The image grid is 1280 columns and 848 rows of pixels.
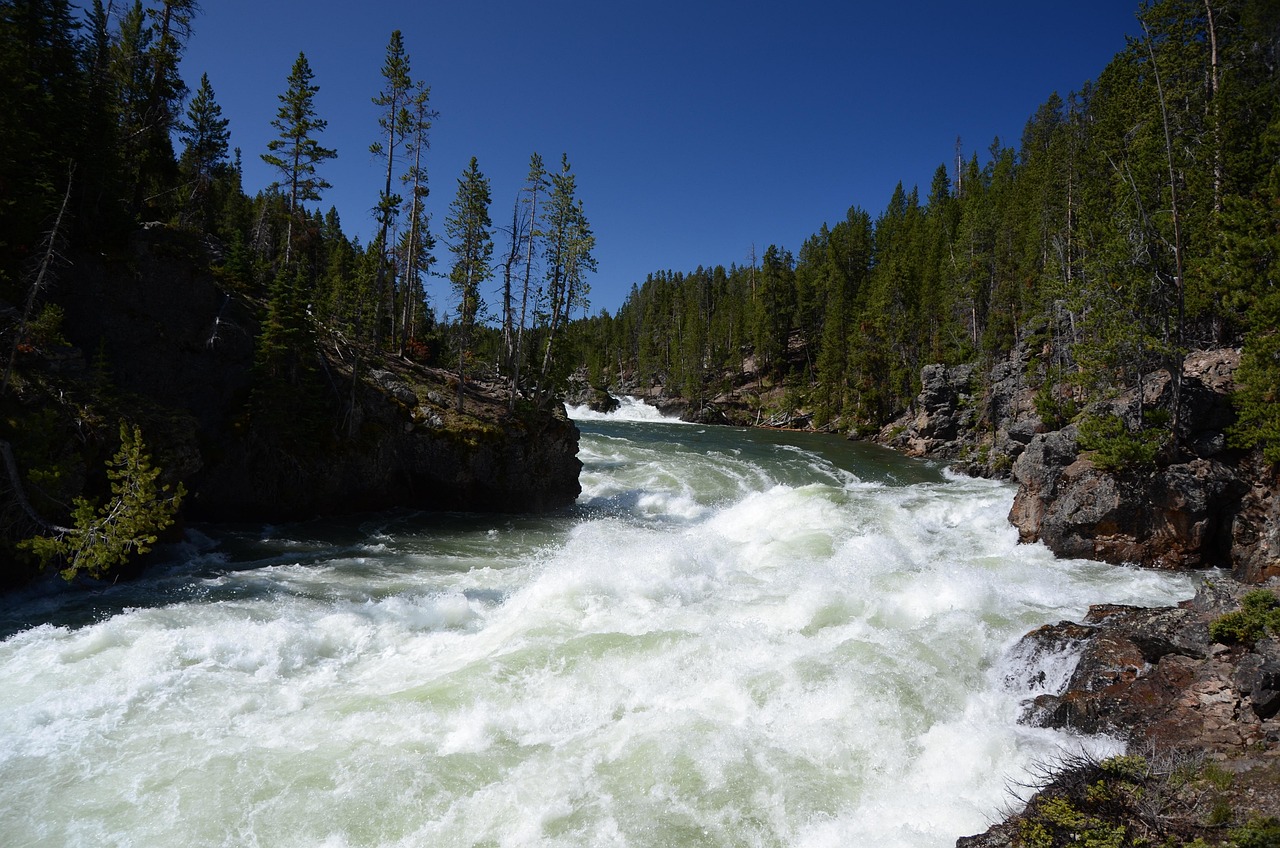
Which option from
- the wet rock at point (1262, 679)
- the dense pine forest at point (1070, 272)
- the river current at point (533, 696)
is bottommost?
the river current at point (533, 696)

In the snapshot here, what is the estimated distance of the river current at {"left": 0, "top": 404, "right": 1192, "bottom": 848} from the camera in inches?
248

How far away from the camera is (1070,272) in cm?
3141

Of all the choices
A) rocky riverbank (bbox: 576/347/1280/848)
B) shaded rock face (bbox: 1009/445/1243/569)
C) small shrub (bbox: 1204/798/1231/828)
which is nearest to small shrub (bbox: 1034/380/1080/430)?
rocky riverbank (bbox: 576/347/1280/848)

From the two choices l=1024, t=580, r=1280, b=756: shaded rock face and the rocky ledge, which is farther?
l=1024, t=580, r=1280, b=756: shaded rock face

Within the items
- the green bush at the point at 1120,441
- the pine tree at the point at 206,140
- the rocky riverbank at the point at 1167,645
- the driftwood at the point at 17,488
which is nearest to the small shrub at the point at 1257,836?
the rocky riverbank at the point at 1167,645

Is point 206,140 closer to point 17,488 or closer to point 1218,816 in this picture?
point 17,488

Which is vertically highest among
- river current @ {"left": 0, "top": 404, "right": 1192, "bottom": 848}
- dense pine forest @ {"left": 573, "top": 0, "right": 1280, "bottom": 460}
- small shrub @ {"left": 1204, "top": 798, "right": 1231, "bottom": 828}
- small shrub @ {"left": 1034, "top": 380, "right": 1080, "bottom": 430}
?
dense pine forest @ {"left": 573, "top": 0, "right": 1280, "bottom": 460}

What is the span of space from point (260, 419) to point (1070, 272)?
3843cm

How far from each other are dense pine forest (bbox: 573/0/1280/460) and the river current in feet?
26.1

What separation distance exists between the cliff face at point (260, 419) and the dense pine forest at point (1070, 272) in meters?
19.7

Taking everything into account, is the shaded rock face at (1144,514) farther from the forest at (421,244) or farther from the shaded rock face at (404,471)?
the shaded rock face at (404,471)

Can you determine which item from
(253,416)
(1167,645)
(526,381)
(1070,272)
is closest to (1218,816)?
(1167,645)

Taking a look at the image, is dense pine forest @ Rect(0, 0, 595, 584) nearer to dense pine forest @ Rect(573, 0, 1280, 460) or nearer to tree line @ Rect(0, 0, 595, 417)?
tree line @ Rect(0, 0, 595, 417)

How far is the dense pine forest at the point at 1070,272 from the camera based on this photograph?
16.2m
